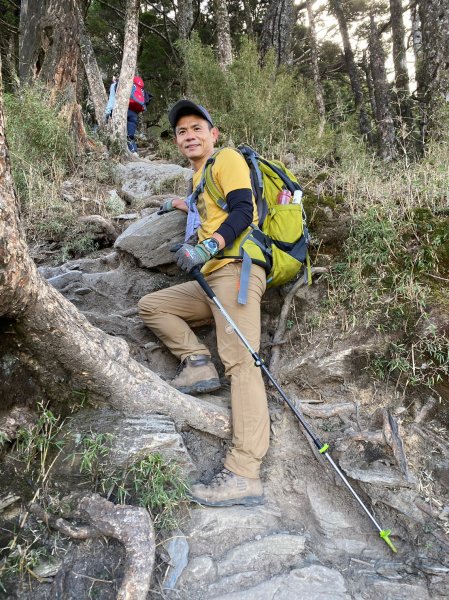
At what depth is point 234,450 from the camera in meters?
3.61

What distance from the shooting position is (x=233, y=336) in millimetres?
3836

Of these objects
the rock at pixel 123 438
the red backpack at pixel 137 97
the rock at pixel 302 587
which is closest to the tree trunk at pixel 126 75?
the red backpack at pixel 137 97

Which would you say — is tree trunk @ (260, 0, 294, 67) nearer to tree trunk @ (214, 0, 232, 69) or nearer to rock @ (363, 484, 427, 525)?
tree trunk @ (214, 0, 232, 69)

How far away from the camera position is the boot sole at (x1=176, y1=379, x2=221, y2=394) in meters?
4.16

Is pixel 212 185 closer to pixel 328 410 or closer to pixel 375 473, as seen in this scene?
pixel 328 410

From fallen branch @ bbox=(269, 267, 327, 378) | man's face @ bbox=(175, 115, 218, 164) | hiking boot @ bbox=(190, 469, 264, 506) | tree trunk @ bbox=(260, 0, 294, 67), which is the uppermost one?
tree trunk @ bbox=(260, 0, 294, 67)

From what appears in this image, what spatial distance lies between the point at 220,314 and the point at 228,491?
4.88 feet

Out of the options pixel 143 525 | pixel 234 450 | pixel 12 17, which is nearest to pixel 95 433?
pixel 143 525

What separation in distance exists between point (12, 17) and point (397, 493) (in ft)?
67.9

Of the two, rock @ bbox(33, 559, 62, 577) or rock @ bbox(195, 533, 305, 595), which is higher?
rock @ bbox(33, 559, 62, 577)

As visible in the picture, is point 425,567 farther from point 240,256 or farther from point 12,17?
point 12,17

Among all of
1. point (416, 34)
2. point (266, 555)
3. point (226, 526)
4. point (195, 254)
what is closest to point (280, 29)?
point (416, 34)

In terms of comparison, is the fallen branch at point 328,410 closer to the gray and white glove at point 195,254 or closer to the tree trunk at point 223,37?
the gray and white glove at point 195,254

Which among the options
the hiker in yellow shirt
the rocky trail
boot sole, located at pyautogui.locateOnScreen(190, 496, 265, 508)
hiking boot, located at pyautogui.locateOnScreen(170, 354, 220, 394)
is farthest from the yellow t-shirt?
boot sole, located at pyautogui.locateOnScreen(190, 496, 265, 508)
